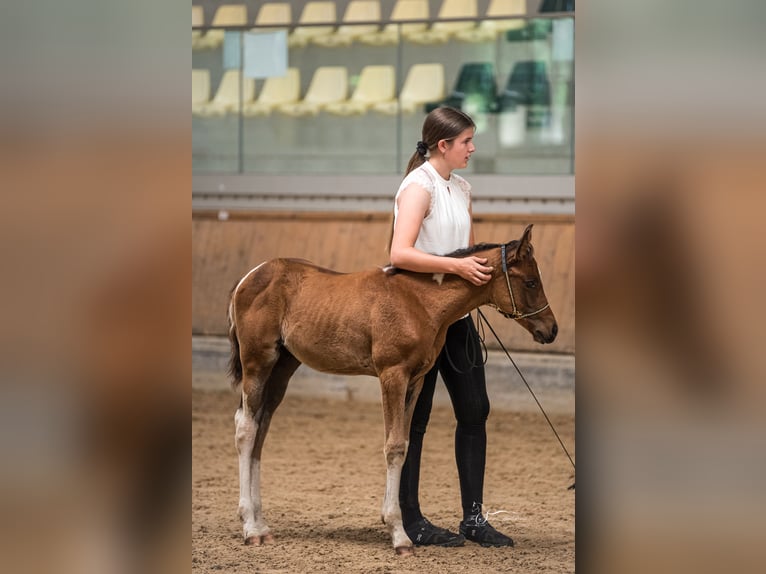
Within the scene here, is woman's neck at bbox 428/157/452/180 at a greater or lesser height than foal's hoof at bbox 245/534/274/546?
greater

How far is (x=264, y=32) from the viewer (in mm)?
11281

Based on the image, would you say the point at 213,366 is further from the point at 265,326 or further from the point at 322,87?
the point at 265,326

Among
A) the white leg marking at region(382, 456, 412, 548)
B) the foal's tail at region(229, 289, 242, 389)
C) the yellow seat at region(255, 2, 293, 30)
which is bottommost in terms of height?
the white leg marking at region(382, 456, 412, 548)

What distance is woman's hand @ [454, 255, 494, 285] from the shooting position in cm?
466

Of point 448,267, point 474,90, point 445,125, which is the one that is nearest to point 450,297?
point 448,267

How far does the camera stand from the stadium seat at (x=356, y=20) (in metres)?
10.9

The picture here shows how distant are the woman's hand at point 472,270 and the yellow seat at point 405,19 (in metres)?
6.48

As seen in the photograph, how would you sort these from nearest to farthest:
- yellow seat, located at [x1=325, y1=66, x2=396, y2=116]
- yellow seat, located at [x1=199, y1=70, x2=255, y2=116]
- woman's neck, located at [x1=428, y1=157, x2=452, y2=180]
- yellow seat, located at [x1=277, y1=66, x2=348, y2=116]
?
woman's neck, located at [x1=428, y1=157, x2=452, y2=180] < yellow seat, located at [x1=325, y1=66, x2=396, y2=116] < yellow seat, located at [x1=277, y1=66, x2=348, y2=116] < yellow seat, located at [x1=199, y1=70, x2=255, y2=116]

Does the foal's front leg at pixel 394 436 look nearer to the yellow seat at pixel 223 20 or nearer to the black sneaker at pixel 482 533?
the black sneaker at pixel 482 533

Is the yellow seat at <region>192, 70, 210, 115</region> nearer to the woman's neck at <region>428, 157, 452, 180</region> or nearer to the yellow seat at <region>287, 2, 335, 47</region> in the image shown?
the yellow seat at <region>287, 2, 335, 47</region>

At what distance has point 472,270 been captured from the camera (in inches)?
184

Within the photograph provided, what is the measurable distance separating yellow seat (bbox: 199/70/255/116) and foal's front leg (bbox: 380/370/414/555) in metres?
7.19

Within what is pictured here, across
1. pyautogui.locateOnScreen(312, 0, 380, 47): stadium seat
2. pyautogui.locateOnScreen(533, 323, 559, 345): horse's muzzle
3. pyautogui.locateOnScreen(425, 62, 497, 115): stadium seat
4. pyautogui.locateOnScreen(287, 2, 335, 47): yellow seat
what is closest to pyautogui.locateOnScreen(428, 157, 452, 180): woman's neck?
pyautogui.locateOnScreen(533, 323, 559, 345): horse's muzzle
